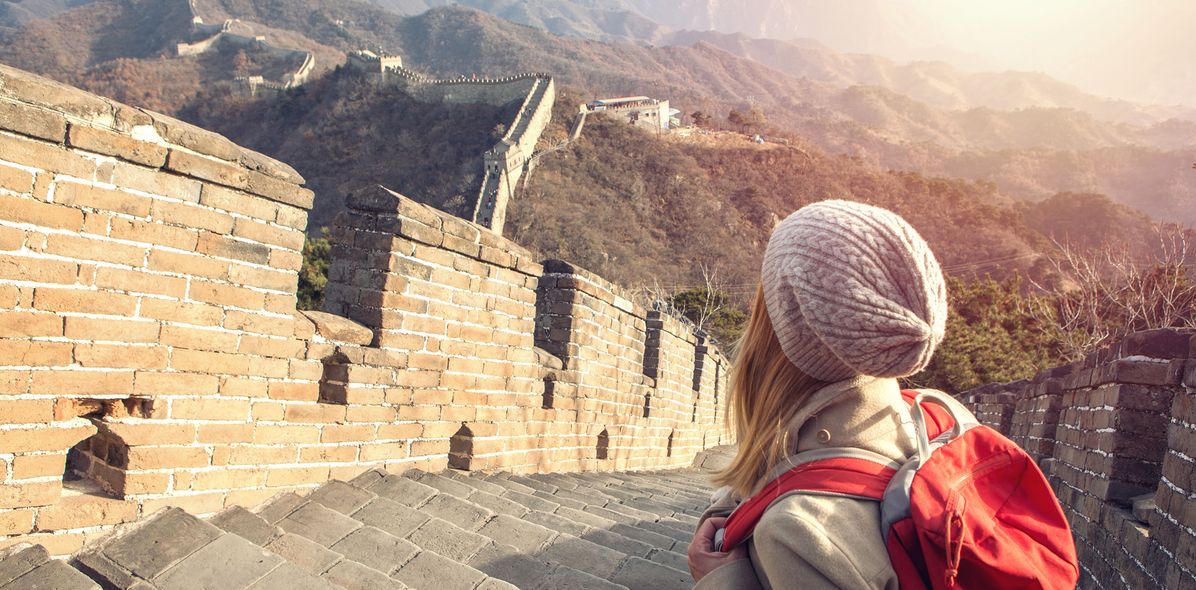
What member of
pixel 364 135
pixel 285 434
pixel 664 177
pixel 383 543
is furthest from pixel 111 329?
pixel 364 135

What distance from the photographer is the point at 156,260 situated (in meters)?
2.41

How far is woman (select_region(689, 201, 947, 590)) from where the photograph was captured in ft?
4.17

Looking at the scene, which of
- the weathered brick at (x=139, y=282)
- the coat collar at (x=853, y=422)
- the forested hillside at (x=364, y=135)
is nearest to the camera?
the coat collar at (x=853, y=422)

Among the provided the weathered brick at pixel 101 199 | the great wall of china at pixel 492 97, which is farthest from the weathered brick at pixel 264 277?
the great wall of china at pixel 492 97

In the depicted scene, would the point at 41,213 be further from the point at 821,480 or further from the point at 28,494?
the point at 821,480

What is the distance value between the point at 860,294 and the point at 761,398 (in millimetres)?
335

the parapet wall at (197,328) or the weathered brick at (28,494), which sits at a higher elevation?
the parapet wall at (197,328)

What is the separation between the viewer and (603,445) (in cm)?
589

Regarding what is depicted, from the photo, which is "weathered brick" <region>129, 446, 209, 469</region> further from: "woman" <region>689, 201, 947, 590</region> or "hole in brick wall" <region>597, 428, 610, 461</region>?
"hole in brick wall" <region>597, 428, 610, 461</region>

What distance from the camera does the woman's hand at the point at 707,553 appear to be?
1447mm

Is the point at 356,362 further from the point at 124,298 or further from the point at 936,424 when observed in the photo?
the point at 936,424

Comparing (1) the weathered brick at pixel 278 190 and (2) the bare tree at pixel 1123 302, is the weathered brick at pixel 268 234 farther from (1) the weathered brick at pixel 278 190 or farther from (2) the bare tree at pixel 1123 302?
(2) the bare tree at pixel 1123 302

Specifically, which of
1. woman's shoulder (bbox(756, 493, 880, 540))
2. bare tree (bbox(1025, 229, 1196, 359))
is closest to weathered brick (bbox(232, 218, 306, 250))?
woman's shoulder (bbox(756, 493, 880, 540))

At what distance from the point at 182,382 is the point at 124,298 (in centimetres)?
34
